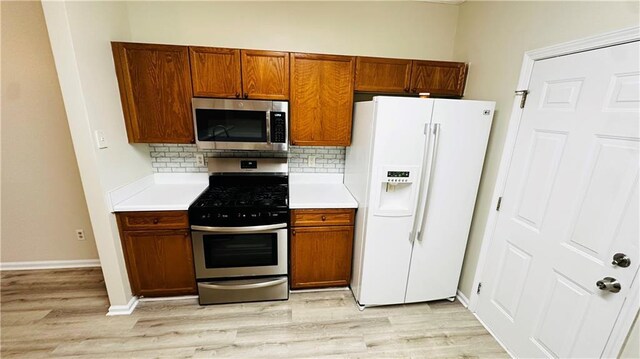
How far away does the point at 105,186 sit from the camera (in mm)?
1782

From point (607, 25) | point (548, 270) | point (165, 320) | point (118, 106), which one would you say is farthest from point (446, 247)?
point (118, 106)

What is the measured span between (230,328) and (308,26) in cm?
274

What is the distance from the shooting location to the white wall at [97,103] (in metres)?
1.53

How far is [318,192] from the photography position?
236 centimetres

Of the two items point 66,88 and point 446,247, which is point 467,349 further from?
point 66,88

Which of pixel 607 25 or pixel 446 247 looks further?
pixel 446 247

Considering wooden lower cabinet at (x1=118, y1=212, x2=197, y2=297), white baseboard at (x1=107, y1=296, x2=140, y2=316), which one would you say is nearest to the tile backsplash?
wooden lower cabinet at (x1=118, y1=212, x2=197, y2=297)

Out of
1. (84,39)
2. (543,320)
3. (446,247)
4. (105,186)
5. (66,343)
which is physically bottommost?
(66,343)

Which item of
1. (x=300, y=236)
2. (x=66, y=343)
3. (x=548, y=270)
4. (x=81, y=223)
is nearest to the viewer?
(x=548, y=270)

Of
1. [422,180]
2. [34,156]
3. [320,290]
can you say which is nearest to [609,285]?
[422,180]

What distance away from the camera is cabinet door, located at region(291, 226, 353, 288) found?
2132mm

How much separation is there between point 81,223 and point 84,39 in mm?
1871

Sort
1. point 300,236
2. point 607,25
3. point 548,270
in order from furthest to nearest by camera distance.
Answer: point 300,236, point 548,270, point 607,25

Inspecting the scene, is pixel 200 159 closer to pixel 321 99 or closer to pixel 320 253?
pixel 321 99
